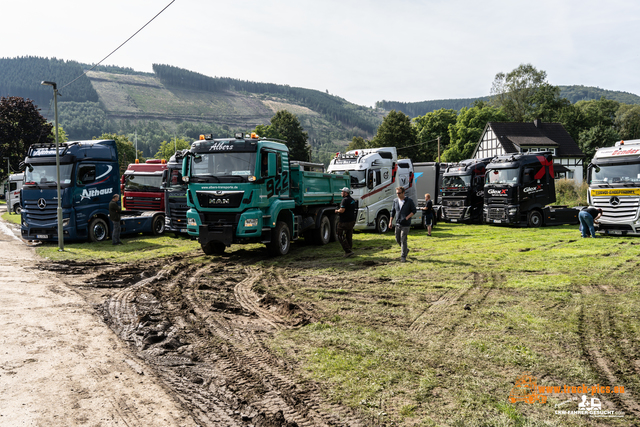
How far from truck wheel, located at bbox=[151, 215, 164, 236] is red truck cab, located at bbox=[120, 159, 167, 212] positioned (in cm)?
64

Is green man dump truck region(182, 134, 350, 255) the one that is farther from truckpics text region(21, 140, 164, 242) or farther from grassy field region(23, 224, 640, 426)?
truckpics text region(21, 140, 164, 242)

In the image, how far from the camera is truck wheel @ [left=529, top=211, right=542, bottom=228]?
2102cm

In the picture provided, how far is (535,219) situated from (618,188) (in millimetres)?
5333

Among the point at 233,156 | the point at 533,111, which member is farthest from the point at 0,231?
the point at 533,111

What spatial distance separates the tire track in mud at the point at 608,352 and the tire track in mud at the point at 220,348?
2597 mm

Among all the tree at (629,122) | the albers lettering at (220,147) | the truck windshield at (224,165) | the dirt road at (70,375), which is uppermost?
the tree at (629,122)

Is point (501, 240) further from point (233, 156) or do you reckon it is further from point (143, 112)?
point (143, 112)

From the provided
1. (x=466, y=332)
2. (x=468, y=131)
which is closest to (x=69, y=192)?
(x=466, y=332)

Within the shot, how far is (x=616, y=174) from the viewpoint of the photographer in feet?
53.5

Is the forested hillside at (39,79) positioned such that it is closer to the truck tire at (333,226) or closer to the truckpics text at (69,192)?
the truckpics text at (69,192)

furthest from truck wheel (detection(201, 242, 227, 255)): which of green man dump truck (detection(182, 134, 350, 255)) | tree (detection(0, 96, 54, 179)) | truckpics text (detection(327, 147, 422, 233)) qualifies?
tree (detection(0, 96, 54, 179))

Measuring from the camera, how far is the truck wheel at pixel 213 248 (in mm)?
13377

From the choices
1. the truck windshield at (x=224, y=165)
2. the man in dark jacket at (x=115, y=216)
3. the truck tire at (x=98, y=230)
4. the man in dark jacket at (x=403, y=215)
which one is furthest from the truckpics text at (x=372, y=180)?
the truck tire at (x=98, y=230)

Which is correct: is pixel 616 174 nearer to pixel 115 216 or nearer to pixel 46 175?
pixel 115 216
